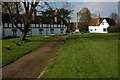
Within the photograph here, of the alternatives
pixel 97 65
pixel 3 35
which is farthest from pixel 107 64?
pixel 3 35

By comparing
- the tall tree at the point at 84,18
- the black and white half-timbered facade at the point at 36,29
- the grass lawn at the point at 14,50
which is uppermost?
the tall tree at the point at 84,18

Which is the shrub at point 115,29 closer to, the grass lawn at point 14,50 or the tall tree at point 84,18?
the tall tree at point 84,18

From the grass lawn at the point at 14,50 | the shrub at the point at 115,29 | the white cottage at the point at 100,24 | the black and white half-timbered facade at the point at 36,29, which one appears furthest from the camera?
the white cottage at the point at 100,24

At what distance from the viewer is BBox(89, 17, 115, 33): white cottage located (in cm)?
5894

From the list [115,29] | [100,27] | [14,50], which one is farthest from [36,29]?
[14,50]

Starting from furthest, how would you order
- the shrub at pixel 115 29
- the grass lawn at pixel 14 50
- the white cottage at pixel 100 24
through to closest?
1. the white cottage at pixel 100 24
2. the shrub at pixel 115 29
3. the grass lawn at pixel 14 50

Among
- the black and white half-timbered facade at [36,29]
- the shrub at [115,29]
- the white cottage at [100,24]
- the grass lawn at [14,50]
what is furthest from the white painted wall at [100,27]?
the grass lawn at [14,50]

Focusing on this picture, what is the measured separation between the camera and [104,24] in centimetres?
5978

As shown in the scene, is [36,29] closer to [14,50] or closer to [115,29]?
[115,29]

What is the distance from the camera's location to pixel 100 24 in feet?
203

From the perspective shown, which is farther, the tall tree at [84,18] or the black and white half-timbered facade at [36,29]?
the tall tree at [84,18]

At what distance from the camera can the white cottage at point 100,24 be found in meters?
58.9

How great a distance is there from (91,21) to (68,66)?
62.0 meters

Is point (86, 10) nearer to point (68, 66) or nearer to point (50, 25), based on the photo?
point (50, 25)
